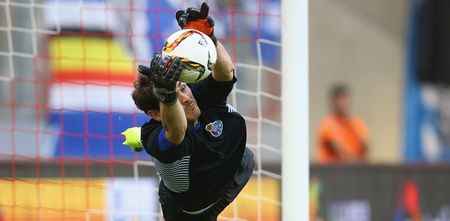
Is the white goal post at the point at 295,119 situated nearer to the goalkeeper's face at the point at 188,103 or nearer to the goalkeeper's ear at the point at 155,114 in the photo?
the goalkeeper's face at the point at 188,103

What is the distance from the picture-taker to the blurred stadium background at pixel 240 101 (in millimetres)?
8086

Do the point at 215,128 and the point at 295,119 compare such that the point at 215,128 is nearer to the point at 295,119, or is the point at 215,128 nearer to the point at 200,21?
the point at 200,21

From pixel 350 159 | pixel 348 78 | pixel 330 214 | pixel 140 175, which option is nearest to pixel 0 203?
pixel 140 175

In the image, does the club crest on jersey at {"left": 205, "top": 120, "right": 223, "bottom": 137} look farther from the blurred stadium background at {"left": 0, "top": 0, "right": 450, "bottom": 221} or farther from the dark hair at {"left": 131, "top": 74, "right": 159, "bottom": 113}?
the blurred stadium background at {"left": 0, "top": 0, "right": 450, "bottom": 221}

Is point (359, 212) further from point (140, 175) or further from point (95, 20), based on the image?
point (95, 20)

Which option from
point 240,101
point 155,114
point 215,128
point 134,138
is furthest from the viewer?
point 240,101

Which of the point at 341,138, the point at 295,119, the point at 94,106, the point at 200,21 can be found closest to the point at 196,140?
the point at 200,21

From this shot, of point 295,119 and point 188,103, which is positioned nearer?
point 188,103

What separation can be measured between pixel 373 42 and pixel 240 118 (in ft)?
30.6

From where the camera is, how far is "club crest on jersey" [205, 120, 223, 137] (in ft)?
17.5

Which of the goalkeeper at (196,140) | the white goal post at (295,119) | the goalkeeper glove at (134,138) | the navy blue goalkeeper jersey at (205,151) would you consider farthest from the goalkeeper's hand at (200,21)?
the white goal post at (295,119)

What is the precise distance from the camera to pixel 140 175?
895 cm

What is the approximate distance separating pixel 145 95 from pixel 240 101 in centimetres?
756

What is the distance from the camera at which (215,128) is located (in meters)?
5.33
